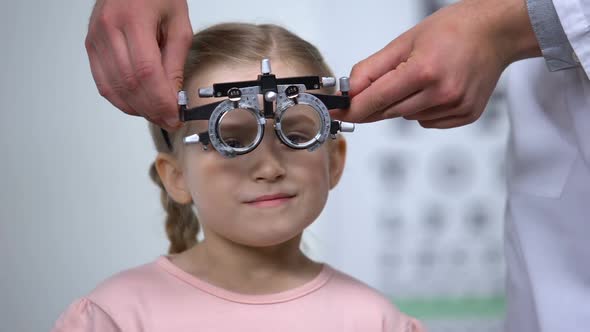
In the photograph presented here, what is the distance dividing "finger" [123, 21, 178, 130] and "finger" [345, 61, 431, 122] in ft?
0.85

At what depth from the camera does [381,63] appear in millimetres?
1023

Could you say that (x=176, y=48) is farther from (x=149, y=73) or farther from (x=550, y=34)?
(x=550, y=34)

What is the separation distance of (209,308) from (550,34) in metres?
0.66

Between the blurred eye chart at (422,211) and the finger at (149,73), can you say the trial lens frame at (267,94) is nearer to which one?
the finger at (149,73)

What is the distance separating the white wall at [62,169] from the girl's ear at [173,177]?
2.35ft

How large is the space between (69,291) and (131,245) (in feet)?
0.66

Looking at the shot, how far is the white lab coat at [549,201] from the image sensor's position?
1.13m

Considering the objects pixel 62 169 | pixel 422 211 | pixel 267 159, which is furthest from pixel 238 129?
pixel 422 211

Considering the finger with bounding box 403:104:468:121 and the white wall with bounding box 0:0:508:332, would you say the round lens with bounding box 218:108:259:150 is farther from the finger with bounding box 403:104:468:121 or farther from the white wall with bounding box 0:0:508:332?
the white wall with bounding box 0:0:508:332

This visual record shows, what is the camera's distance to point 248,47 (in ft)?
3.75

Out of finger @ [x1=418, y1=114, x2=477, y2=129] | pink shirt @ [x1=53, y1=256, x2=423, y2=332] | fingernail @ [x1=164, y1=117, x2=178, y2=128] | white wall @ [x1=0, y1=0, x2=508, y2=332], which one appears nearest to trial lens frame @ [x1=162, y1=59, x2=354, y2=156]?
fingernail @ [x1=164, y1=117, x2=178, y2=128]

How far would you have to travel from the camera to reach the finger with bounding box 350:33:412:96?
1025mm

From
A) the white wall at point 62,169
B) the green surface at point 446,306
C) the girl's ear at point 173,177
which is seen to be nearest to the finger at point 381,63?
the girl's ear at point 173,177

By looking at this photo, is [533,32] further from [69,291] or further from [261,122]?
[69,291]
